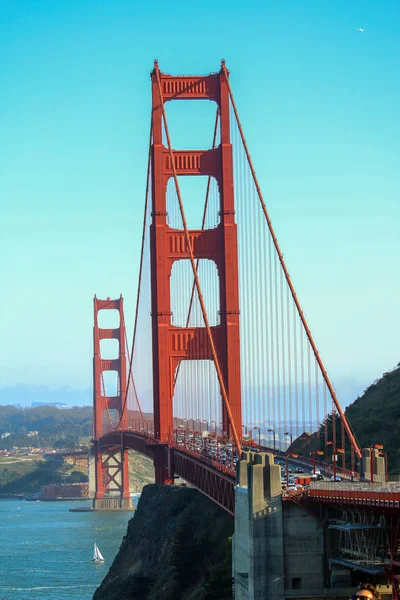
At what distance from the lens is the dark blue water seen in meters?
63.3

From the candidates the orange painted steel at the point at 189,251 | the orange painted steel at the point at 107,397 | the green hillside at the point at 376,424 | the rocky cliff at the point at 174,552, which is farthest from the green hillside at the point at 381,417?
the orange painted steel at the point at 107,397

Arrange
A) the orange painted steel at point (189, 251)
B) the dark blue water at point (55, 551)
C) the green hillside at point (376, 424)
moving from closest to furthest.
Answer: the green hillside at point (376, 424) < the orange painted steel at point (189, 251) < the dark blue water at point (55, 551)

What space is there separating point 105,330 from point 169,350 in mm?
68531

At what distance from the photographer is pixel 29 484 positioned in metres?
157

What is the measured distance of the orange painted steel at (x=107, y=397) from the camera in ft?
391

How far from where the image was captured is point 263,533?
30328 millimetres

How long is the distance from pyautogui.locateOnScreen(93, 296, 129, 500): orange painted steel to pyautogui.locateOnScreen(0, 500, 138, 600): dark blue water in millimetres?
4378

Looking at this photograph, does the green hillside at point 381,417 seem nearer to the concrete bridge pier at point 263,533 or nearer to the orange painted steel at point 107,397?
the concrete bridge pier at point 263,533

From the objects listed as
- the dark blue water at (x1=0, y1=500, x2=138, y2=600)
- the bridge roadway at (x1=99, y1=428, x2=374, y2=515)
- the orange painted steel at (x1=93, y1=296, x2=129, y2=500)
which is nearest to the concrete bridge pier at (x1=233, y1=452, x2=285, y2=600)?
the bridge roadway at (x1=99, y1=428, x2=374, y2=515)

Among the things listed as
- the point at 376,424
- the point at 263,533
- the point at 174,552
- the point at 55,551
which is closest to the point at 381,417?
the point at 376,424

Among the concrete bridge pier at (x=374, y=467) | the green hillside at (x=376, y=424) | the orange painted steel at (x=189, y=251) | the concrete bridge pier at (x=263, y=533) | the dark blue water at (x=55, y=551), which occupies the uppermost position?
the orange painted steel at (x=189, y=251)

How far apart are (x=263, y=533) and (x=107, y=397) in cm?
9324

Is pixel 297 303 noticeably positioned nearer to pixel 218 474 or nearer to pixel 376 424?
pixel 218 474

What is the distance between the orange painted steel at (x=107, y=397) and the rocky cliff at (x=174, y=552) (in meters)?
61.7
